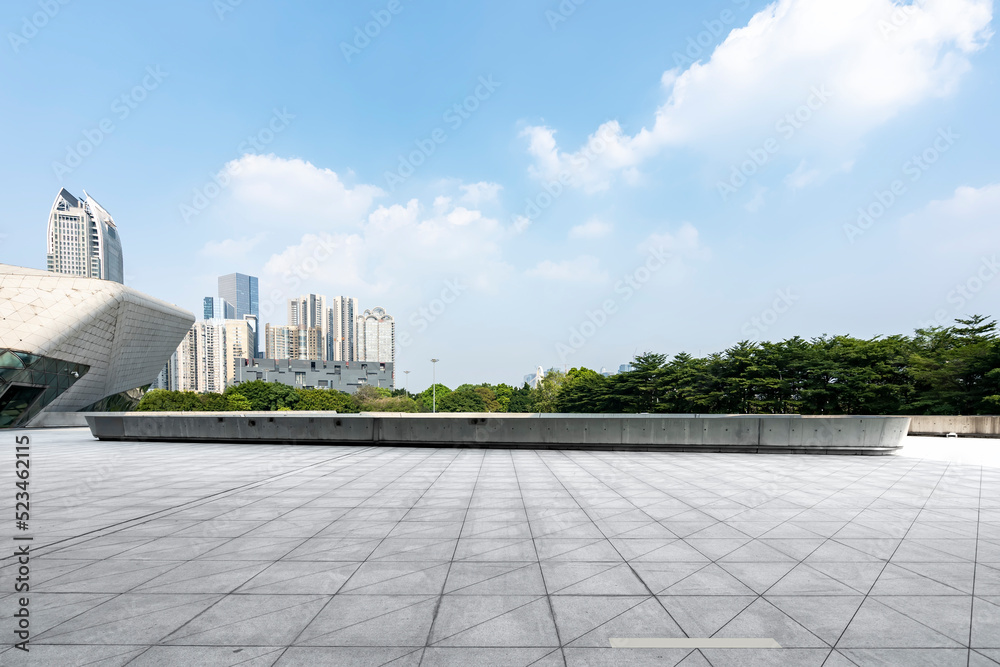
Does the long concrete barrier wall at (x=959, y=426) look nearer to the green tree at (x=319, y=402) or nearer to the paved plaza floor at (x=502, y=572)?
the paved plaza floor at (x=502, y=572)

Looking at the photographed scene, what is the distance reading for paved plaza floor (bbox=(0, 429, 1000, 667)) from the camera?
10.5ft

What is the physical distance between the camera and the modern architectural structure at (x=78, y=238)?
14338cm

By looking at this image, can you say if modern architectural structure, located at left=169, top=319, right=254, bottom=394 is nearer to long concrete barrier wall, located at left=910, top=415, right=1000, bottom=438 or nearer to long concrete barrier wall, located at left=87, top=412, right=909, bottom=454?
long concrete barrier wall, located at left=87, top=412, right=909, bottom=454

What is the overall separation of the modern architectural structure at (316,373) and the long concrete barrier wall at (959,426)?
461ft

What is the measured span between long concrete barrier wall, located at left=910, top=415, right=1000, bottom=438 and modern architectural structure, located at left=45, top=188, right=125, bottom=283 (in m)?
193

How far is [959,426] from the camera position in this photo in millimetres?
21000

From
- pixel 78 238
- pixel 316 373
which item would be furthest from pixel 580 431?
pixel 78 238

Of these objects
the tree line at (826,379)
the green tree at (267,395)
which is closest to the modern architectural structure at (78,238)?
the green tree at (267,395)

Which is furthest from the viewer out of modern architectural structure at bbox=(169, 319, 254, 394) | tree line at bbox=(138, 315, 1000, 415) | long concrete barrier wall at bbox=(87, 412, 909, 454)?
modern architectural structure at bbox=(169, 319, 254, 394)

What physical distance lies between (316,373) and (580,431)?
149431 mm

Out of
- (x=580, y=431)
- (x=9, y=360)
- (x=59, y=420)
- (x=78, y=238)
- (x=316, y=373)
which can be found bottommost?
(x=316, y=373)

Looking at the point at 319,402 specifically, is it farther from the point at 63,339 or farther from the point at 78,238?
the point at 78,238

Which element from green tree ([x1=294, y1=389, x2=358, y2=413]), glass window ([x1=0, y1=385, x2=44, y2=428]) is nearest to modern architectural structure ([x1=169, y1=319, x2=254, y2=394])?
green tree ([x1=294, y1=389, x2=358, y2=413])

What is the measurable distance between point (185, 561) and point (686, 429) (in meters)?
13.3
